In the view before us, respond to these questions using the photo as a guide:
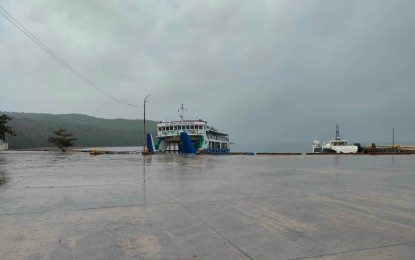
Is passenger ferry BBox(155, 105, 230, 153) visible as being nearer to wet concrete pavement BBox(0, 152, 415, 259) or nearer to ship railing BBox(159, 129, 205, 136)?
ship railing BBox(159, 129, 205, 136)

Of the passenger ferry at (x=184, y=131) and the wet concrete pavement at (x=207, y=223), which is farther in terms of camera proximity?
the passenger ferry at (x=184, y=131)

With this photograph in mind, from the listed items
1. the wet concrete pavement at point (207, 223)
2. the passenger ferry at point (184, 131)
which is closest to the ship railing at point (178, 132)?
the passenger ferry at point (184, 131)

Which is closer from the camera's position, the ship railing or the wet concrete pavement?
the wet concrete pavement

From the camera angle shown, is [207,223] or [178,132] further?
[178,132]

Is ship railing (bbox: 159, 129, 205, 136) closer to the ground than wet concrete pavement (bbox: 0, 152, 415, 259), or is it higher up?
higher up

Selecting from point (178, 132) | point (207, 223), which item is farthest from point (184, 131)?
point (207, 223)

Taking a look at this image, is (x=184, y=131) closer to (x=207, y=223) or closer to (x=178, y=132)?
(x=178, y=132)

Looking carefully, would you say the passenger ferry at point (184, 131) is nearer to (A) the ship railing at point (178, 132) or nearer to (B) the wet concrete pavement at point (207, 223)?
(A) the ship railing at point (178, 132)

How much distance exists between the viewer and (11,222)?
544 cm

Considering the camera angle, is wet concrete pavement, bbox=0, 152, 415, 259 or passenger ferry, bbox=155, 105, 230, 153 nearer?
wet concrete pavement, bbox=0, 152, 415, 259

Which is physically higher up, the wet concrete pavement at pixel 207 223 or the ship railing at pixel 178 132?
the ship railing at pixel 178 132

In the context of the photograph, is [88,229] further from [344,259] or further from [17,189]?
[17,189]

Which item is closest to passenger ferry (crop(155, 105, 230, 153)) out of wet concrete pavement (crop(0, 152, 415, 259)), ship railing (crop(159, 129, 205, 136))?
ship railing (crop(159, 129, 205, 136))

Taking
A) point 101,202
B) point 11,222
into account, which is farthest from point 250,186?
point 11,222
